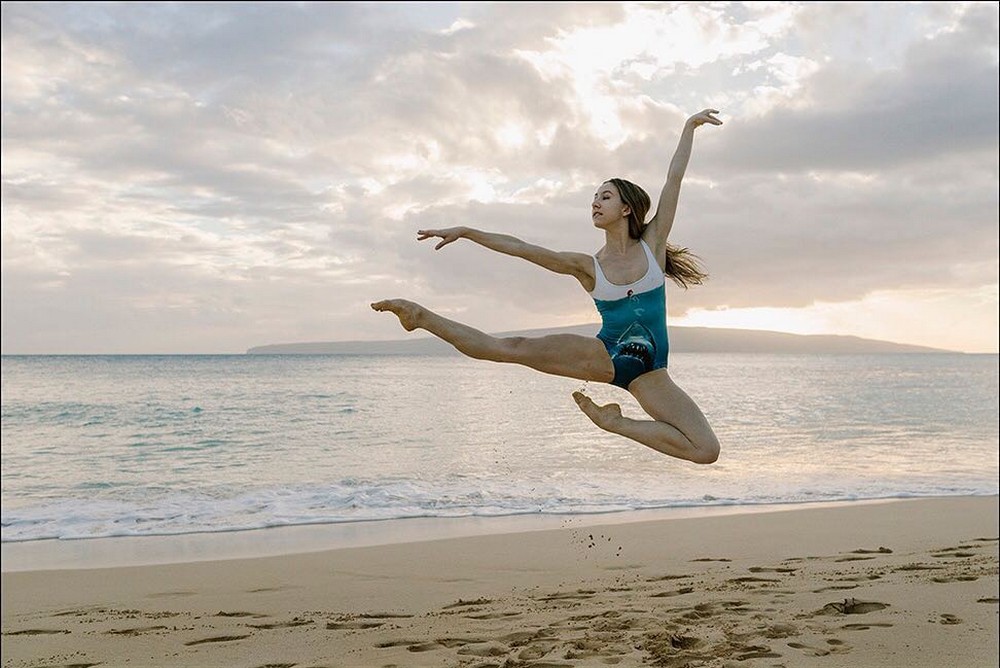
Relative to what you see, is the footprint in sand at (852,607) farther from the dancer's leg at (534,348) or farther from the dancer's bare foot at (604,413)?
the dancer's leg at (534,348)

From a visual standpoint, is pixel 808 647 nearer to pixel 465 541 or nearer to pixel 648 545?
pixel 648 545

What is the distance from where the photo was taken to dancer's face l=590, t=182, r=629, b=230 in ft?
18.0

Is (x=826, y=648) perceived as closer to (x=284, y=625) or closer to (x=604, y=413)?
(x=604, y=413)

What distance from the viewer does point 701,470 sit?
1555cm

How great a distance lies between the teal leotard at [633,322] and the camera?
540 centimetres

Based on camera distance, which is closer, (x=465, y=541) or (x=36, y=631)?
(x=36, y=631)

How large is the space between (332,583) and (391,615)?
49.1 inches

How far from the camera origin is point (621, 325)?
543 cm

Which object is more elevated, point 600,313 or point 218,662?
point 600,313

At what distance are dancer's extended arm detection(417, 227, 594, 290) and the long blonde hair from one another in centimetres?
37

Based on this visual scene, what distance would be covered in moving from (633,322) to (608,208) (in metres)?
0.71

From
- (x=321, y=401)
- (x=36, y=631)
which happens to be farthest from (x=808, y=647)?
(x=321, y=401)

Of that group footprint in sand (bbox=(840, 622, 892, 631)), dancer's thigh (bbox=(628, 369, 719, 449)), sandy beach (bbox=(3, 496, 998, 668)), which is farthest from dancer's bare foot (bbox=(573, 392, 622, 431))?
footprint in sand (bbox=(840, 622, 892, 631))

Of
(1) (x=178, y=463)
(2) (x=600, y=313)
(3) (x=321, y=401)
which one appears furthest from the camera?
(3) (x=321, y=401)
